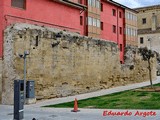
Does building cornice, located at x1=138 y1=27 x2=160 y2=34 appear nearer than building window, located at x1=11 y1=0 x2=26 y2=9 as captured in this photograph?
No

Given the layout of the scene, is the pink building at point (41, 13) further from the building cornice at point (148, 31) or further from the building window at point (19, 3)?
the building cornice at point (148, 31)

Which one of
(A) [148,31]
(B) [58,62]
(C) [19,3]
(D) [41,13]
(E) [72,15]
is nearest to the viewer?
(C) [19,3]

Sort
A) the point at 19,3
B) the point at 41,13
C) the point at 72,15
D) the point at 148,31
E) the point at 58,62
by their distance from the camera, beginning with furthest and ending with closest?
the point at 148,31
the point at 72,15
the point at 41,13
the point at 58,62
the point at 19,3

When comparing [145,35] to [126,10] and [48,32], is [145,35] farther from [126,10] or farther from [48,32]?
[48,32]

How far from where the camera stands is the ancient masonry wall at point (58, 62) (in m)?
19.9

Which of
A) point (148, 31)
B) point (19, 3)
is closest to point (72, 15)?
point (19, 3)

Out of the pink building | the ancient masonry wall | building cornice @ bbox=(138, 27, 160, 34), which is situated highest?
building cornice @ bbox=(138, 27, 160, 34)

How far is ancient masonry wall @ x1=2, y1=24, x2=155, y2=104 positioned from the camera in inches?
783

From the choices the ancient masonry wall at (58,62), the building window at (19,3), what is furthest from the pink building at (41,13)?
the ancient masonry wall at (58,62)

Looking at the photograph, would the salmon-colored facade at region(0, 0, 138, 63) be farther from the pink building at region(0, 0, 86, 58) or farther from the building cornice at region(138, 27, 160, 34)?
the building cornice at region(138, 27, 160, 34)

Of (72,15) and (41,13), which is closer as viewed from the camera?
(41,13)

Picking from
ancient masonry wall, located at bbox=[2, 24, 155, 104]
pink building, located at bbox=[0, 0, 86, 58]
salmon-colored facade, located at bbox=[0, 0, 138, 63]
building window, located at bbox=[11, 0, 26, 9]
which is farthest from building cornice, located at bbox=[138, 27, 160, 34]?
building window, located at bbox=[11, 0, 26, 9]

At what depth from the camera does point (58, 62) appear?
912 inches

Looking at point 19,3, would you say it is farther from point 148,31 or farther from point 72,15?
point 148,31
